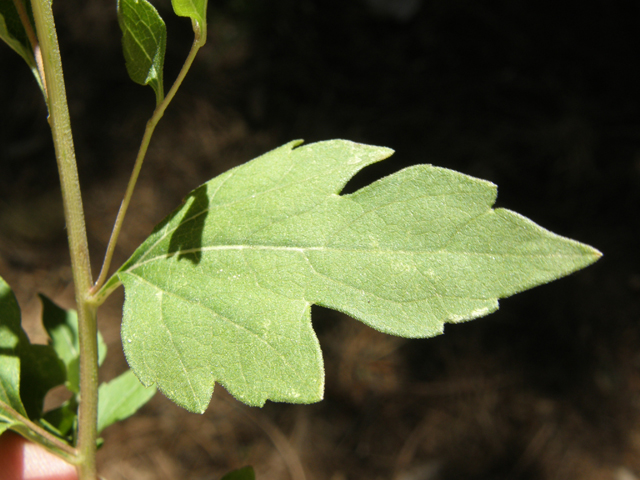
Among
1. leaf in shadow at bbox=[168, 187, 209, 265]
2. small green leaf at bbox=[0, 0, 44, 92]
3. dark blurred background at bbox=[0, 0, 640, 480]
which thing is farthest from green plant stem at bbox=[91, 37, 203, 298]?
dark blurred background at bbox=[0, 0, 640, 480]

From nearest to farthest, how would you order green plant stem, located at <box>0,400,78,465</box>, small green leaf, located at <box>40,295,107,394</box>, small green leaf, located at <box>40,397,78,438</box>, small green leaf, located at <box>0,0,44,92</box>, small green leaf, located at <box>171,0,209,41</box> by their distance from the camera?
small green leaf, located at <box>171,0,209,41</box> → small green leaf, located at <box>0,0,44,92</box> → green plant stem, located at <box>0,400,78,465</box> → small green leaf, located at <box>40,397,78,438</box> → small green leaf, located at <box>40,295,107,394</box>

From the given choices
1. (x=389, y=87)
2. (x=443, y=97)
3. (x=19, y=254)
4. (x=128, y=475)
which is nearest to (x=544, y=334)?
(x=443, y=97)

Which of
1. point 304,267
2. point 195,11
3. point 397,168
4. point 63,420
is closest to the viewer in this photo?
point 195,11

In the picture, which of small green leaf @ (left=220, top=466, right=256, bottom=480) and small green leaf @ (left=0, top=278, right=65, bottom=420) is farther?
small green leaf @ (left=220, top=466, right=256, bottom=480)

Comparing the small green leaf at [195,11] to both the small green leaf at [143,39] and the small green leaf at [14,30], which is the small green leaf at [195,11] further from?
the small green leaf at [14,30]

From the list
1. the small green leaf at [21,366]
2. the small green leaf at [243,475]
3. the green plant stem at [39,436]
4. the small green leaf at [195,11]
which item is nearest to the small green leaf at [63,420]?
the small green leaf at [21,366]

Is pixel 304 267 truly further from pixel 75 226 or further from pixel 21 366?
pixel 21 366

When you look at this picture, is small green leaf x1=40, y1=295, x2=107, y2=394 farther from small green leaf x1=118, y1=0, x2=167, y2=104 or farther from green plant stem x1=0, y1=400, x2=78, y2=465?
small green leaf x1=118, y1=0, x2=167, y2=104

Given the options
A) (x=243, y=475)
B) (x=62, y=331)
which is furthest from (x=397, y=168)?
(x=243, y=475)
